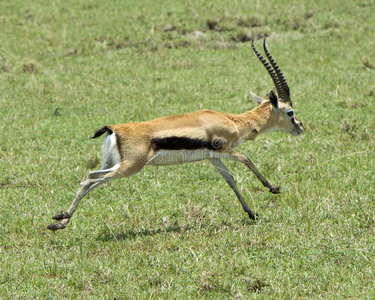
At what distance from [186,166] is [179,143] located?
184 cm

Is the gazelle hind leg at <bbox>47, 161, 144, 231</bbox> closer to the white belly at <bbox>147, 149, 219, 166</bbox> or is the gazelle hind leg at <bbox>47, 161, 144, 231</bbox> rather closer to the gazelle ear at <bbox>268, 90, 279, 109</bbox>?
the white belly at <bbox>147, 149, 219, 166</bbox>

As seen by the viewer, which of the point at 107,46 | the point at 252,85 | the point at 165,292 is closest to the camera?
the point at 165,292

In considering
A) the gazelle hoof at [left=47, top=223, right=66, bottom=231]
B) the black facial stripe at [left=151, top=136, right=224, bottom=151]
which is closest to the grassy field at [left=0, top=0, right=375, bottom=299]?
the gazelle hoof at [left=47, top=223, right=66, bottom=231]

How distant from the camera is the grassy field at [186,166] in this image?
4855mm

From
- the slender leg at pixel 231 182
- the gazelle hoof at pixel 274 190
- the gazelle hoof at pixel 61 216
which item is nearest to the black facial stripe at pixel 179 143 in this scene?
the slender leg at pixel 231 182

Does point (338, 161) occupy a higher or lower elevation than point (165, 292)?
lower

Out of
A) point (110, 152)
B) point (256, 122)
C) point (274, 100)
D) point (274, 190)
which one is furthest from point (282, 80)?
point (110, 152)

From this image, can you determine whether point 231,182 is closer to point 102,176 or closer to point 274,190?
point 274,190

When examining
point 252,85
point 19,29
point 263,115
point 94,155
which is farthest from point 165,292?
point 19,29

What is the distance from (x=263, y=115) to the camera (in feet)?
22.9

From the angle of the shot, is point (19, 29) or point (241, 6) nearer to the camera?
point (19, 29)

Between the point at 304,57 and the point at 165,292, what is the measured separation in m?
9.63

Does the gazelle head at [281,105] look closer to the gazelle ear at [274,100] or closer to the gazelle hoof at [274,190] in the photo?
the gazelle ear at [274,100]

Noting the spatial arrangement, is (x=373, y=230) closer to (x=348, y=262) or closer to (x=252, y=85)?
(x=348, y=262)
